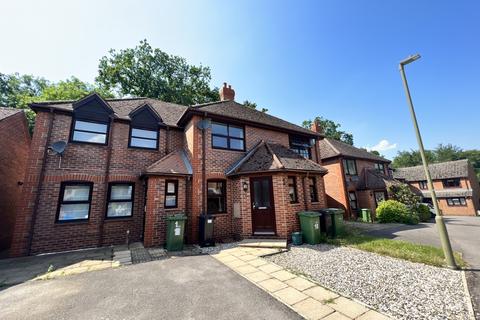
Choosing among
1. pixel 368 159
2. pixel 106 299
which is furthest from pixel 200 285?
pixel 368 159

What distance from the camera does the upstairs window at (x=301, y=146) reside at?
12898 mm

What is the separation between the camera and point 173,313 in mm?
3352

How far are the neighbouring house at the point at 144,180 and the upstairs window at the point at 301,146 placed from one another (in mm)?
2885

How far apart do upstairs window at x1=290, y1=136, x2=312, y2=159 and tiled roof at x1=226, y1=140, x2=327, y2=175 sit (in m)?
2.21

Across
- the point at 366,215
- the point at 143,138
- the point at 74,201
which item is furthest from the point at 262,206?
→ the point at 366,215

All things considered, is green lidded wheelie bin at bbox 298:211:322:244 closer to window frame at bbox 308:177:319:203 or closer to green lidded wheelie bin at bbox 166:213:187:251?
window frame at bbox 308:177:319:203

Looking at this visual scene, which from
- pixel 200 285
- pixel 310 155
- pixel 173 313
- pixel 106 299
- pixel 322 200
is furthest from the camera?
pixel 310 155

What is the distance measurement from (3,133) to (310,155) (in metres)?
17.8

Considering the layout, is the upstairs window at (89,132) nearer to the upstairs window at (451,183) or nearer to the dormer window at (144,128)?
the dormer window at (144,128)

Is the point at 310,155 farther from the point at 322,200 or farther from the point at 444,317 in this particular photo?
the point at 444,317

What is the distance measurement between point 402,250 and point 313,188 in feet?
14.1

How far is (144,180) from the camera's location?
9.10m

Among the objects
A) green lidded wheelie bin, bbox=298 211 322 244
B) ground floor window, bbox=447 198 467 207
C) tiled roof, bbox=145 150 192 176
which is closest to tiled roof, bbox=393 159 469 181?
ground floor window, bbox=447 198 467 207

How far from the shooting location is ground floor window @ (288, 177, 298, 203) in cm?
890
